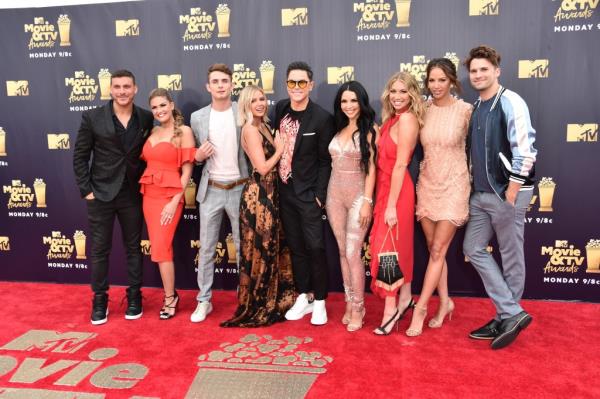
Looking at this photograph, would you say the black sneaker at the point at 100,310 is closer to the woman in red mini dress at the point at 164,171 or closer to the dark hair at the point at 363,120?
the woman in red mini dress at the point at 164,171

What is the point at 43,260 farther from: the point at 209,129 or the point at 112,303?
the point at 209,129

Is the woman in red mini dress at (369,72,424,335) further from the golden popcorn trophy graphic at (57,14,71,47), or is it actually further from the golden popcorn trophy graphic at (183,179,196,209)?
the golden popcorn trophy graphic at (57,14,71,47)

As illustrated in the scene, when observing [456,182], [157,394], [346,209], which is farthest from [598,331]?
[157,394]

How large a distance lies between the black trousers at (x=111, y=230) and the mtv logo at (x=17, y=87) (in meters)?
1.53

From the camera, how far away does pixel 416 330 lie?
326 centimetres

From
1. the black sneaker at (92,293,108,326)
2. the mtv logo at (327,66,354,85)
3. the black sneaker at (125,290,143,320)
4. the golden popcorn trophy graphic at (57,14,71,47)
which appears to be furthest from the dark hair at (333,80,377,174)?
the golden popcorn trophy graphic at (57,14,71,47)

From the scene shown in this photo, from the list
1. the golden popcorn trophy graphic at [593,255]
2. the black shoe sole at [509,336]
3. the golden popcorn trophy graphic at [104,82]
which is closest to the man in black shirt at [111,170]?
the golden popcorn trophy graphic at [104,82]

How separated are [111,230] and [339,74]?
2.10m

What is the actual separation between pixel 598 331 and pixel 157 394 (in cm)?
283

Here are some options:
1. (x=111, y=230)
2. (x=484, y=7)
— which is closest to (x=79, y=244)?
(x=111, y=230)

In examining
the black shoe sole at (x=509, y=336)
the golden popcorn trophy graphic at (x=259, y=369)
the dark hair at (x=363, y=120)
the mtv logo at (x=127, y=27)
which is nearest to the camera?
the golden popcorn trophy graphic at (x=259, y=369)

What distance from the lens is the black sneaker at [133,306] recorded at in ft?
12.0

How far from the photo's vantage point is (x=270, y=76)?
398cm

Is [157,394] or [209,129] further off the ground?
[209,129]
